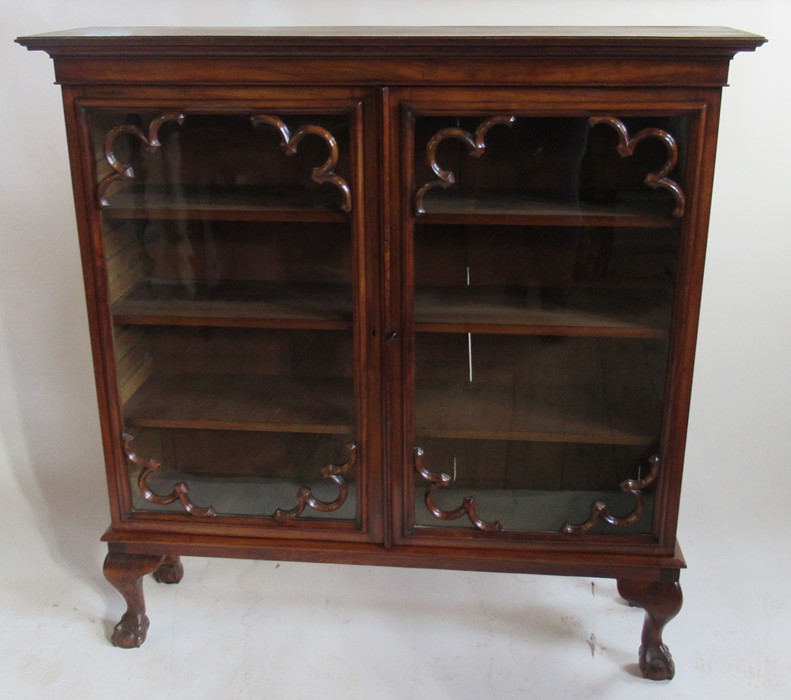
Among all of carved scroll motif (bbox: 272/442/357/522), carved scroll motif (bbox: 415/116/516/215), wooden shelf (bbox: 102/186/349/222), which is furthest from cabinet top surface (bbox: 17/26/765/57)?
carved scroll motif (bbox: 272/442/357/522)

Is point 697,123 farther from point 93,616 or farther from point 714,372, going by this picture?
point 93,616

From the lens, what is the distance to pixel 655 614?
1.69 meters

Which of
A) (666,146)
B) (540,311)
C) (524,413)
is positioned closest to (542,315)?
(540,311)

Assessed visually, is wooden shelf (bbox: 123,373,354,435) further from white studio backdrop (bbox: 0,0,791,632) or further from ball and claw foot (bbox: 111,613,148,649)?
white studio backdrop (bbox: 0,0,791,632)

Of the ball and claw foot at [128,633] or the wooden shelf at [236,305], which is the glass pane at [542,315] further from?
the ball and claw foot at [128,633]

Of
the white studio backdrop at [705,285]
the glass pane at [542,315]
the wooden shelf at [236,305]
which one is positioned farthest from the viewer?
the white studio backdrop at [705,285]

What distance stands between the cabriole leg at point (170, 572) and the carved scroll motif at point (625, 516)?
768 mm

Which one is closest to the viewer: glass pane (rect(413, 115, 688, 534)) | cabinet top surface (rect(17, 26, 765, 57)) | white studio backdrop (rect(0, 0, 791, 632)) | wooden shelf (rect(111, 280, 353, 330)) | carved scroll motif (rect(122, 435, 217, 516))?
cabinet top surface (rect(17, 26, 765, 57))

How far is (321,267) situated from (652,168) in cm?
53

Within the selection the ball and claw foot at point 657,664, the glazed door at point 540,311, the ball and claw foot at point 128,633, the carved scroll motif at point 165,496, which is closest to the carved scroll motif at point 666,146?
the glazed door at point 540,311

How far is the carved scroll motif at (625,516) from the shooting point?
1632 millimetres

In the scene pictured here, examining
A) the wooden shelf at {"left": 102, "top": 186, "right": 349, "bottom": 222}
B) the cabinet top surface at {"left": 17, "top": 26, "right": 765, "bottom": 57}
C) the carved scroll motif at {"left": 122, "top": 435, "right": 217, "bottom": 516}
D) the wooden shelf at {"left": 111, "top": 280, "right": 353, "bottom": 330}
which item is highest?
the cabinet top surface at {"left": 17, "top": 26, "right": 765, "bottom": 57}

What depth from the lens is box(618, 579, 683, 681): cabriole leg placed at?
167cm

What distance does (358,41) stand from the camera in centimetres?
143
